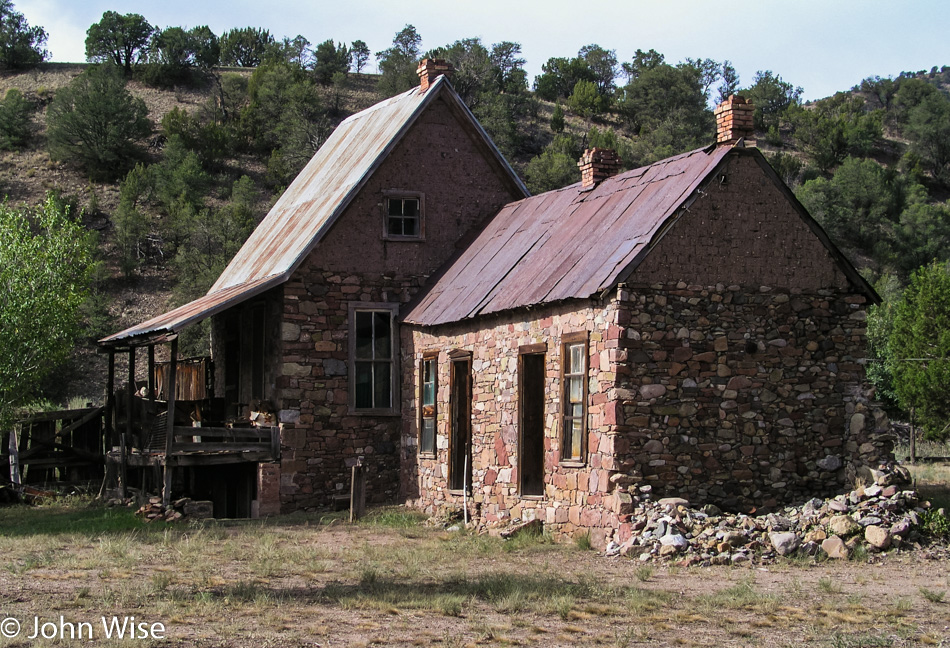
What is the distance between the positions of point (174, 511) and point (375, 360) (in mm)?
4355

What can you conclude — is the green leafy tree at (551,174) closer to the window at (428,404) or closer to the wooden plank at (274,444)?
the window at (428,404)

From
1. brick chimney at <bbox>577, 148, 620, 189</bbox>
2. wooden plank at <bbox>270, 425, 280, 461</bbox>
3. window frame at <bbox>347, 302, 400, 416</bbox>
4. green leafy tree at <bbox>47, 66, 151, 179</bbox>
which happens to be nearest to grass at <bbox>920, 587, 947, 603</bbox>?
brick chimney at <bbox>577, 148, 620, 189</bbox>

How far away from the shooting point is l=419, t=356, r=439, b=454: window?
61.6 feet

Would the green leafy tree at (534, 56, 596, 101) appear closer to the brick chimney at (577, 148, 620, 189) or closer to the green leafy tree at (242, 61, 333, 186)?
the green leafy tree at (242, 61, 333, 186)

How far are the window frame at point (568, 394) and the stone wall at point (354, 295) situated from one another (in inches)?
223

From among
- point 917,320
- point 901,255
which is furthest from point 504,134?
point 917,320

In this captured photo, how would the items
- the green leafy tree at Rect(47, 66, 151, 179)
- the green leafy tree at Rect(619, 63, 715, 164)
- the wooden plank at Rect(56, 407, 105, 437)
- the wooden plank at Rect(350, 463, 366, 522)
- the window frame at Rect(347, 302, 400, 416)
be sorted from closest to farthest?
1. the wooden plank at Rect(350, 463, 366, 522)
2. the window frame at Rect(347, 302, 400, 416)
3. the wooden plank at Rect(56, 407, 105, 437)
4. the green leafy tree at Rect(47, 66, 151, 179)
5. the green leafy tree at Rect(619, 63, 715, 164)

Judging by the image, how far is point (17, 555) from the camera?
44.4 feet

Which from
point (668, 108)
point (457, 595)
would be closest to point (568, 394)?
point (457, 595)

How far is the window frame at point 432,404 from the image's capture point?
18.6 metres

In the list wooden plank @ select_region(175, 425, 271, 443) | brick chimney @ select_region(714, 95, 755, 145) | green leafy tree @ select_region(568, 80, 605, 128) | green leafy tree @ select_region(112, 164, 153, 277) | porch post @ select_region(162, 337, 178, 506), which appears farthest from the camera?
green leafy tree @ select_region(568, 80, 605, 128)

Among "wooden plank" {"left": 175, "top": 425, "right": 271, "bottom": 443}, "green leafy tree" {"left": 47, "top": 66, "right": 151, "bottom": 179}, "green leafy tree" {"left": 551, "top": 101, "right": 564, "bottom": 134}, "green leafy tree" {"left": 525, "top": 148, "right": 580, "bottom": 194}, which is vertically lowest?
"wooden plank" {"left": 175, "top": 425, "right": 271, "bottom": 443}

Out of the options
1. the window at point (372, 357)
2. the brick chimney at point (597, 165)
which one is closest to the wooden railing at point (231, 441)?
the window at point (372, 357)

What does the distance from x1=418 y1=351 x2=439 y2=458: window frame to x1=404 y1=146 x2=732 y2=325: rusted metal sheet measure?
701mm
